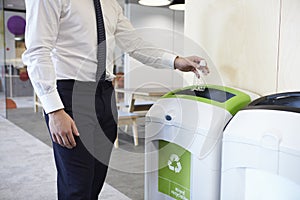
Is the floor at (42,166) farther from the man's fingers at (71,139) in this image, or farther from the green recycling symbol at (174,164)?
the man's fingers at (71,139)

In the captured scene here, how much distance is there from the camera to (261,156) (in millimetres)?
1031

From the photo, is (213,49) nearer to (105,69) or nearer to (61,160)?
(105,69)

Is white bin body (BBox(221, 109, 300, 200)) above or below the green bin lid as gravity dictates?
below

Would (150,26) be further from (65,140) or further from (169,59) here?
(65,140)

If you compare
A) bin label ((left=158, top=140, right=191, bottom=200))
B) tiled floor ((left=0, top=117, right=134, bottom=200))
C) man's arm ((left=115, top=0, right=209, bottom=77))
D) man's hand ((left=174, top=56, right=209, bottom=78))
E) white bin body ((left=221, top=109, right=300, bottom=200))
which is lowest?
tiled floor ((left=0, top=117, right=134, bottom=200))

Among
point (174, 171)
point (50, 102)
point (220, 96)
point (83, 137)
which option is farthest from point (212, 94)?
point (50, 102)

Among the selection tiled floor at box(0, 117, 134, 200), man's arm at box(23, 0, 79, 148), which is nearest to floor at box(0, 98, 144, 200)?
tiled floor at box(0, 117, 134, 200)

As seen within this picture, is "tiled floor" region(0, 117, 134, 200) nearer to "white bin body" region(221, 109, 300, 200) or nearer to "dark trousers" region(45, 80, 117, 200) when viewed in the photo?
"dark trousers" region(45, 80, 117, 200)

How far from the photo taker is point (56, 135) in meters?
1.06

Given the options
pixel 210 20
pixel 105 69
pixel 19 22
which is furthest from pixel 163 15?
pixel 105 69

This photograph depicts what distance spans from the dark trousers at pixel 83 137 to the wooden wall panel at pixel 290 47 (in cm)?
75

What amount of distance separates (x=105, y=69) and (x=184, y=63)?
1.28 feet

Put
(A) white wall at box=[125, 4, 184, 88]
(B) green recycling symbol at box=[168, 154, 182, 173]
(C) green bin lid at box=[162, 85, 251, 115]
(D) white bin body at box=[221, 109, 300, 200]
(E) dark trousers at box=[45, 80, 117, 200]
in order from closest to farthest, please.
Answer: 1. (D) white bin body at box=[221, 109, 300, 200]
2. (E) dark trousers at box=[45, 80, 117, 200]
3. (C) green bin lid at box=[162, 85, 251, 115]
4. (B) green recycling symbol at box=[168, 154, 182, 173]
5. (A) white wall at box=[125, 4, 184, 88]

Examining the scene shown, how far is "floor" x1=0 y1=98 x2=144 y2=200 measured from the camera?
7.78 feet
